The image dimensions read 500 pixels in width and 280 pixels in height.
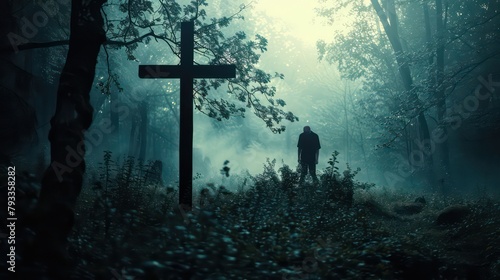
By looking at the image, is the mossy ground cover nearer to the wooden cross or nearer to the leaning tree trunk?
the leaning tree trunk

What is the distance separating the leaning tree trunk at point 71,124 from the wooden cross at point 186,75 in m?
2.37

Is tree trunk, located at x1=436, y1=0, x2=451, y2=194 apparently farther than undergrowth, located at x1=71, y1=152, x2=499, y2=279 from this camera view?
Yes

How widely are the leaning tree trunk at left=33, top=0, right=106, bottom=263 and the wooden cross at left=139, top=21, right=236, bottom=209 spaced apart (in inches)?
93.1

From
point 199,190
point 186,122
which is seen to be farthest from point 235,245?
point 199,190

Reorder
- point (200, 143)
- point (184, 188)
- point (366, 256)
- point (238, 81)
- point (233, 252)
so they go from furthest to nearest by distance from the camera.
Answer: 1. point (200, 143)
2. point (238, 81)
3. point (184, 188)
4. point (366, 256)
5. point (233, 252)

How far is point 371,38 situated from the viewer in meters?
29.7

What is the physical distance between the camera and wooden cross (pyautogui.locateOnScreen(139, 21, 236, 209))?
7.96 m

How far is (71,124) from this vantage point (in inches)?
215

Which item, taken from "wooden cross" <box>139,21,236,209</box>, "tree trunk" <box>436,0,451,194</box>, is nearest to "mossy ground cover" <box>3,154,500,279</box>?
"wooden cross" <box>139,21,236,209</box>

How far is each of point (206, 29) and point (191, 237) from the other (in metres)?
6.52

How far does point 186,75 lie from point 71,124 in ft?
10.5

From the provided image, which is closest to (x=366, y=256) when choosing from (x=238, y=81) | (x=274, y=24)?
(x=238, y=81)

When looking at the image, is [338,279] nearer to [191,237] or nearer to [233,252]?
[233,252]

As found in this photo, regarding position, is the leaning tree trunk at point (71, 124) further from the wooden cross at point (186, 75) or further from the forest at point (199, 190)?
the wooden cross at point (186, 75)
